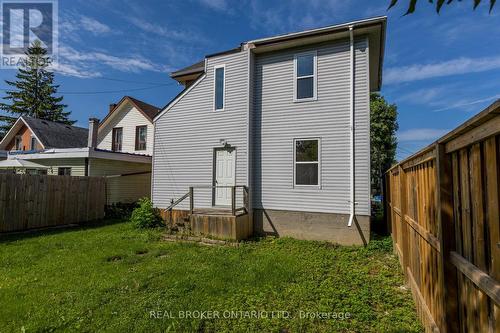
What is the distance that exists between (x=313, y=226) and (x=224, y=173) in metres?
3.47

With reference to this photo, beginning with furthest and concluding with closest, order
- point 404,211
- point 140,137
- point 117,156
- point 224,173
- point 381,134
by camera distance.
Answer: point 381,134 → point 140,137 → point 117,156 → point 224,173 → point 404,211

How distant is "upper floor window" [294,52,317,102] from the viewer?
8.20 m

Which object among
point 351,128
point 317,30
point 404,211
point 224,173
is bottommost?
point 404,211

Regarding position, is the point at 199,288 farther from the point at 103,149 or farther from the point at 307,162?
the point at 103,149

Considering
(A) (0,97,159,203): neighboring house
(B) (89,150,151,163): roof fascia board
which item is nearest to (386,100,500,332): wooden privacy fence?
(B) (89,150,151,163): roof fascia board

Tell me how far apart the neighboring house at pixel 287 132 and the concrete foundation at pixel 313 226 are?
0.03 meters

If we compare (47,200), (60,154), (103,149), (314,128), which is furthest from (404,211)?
(103,149)

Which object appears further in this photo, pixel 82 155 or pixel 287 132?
pixel 82 155

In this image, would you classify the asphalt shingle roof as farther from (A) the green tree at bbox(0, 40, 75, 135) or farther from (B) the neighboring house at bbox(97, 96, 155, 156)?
(A) the green tree at bbox(0, 40, 75, 135)

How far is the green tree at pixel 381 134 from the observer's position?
18234 mm

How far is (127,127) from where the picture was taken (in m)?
17.4

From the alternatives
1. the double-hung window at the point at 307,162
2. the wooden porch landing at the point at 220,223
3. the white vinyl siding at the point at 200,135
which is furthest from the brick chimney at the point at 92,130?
the double-hung window at the point at 307,162

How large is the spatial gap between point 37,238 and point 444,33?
579 inches

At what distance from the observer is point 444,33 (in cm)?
885
